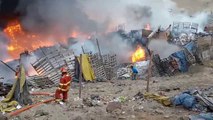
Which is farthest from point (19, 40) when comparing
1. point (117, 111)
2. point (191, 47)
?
point (117, 111)

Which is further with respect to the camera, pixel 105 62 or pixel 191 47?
pixel 191 47

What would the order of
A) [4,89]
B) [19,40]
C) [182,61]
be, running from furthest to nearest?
[19,40]
[182,61]
[4,89]

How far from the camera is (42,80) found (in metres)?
17.7

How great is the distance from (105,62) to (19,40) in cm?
1214

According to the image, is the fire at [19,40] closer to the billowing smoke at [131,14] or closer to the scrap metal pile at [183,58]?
the billowing smoke at [131,14]

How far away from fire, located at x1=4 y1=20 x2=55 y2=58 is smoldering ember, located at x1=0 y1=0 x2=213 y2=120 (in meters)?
0.08

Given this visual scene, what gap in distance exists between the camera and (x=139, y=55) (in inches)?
899

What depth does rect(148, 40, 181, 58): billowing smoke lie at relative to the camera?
20828 millimetres

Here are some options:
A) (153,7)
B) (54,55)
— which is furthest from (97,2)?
(54,55)

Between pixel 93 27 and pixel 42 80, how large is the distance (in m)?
13.7

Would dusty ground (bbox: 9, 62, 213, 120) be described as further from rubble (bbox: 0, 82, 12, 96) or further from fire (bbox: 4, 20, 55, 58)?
fire (bbox: 4, 20, 55, 58)

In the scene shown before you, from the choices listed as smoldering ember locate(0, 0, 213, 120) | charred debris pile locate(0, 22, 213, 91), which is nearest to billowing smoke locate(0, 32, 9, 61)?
smoldering ember locate(0, 0, 213, 120)

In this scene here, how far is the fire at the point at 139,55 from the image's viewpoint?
2262 cm

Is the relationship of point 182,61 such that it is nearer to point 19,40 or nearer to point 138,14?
point 138,14
